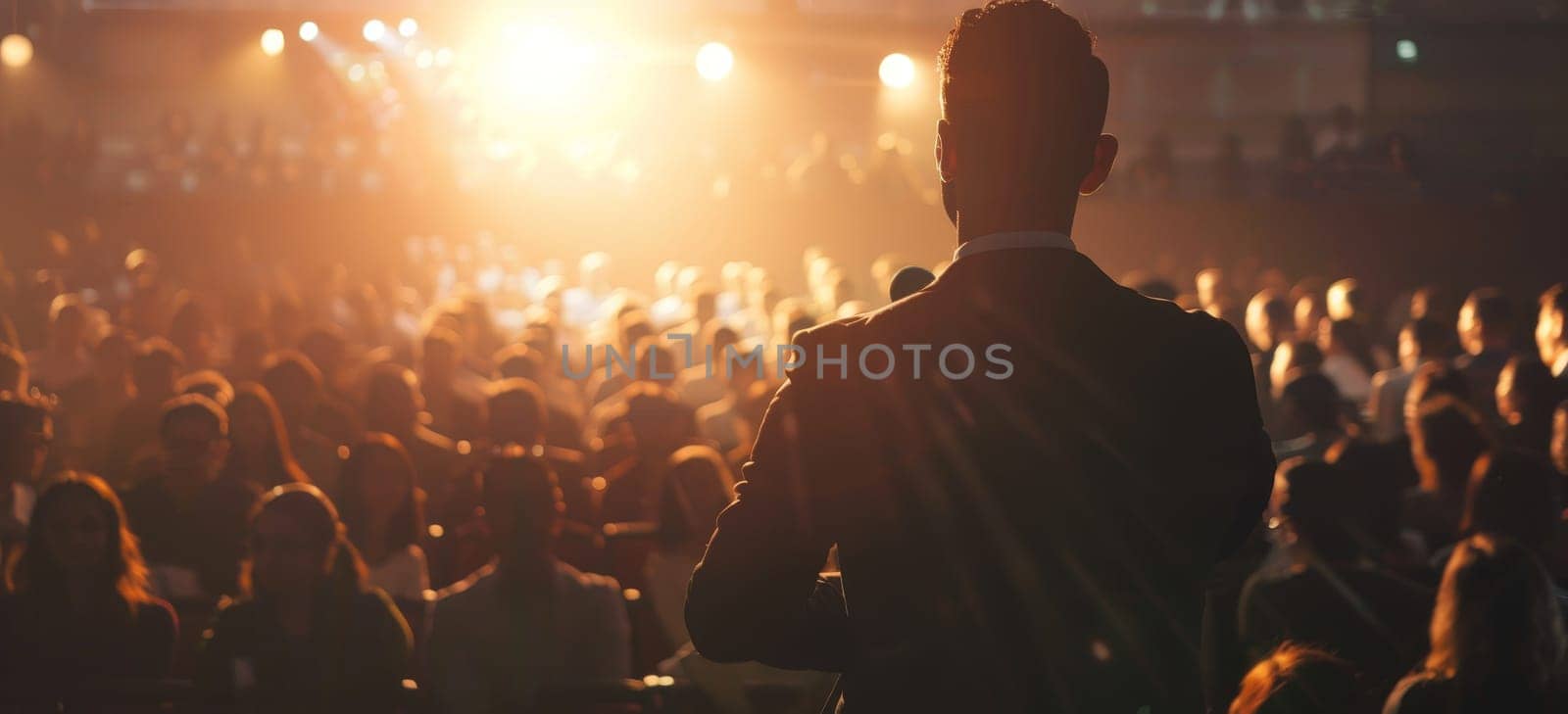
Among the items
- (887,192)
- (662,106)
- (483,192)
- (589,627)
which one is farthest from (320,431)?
(662,106)

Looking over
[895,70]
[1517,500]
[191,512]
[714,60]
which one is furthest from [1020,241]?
[895,70]

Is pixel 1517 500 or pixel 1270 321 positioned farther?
pixel 1270 321

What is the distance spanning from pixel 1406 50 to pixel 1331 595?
19031mm

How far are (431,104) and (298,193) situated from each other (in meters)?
2.30

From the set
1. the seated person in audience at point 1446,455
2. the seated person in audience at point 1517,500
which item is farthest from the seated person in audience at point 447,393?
the seated person in audience at point 1517,500

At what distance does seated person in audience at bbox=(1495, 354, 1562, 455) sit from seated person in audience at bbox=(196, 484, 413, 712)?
12.5ft

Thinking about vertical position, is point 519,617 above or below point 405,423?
below

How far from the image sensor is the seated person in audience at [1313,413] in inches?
215

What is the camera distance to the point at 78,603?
425cm

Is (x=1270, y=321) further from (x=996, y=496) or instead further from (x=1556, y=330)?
(x=996, y=496)

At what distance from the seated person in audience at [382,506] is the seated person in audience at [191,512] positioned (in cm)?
37

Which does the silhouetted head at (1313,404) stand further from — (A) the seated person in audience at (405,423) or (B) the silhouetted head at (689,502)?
(A) the seated person in audience at (405,423)

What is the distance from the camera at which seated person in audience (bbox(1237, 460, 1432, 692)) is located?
3.65m

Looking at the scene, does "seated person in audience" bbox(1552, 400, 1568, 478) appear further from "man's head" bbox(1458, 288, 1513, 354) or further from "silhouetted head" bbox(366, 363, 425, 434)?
"silhouetted head" bbox(366, 363, 425, 434)
